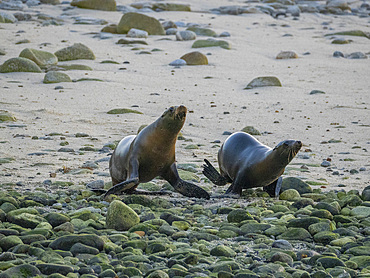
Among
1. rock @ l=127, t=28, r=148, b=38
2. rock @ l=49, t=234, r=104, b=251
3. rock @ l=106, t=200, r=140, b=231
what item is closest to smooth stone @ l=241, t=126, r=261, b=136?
rock @ l=106, t=200, r=140, b=231

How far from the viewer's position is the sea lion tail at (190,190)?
5305 mm

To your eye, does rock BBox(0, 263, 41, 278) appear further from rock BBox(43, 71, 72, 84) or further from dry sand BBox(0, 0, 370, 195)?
rock BBox(43, 71, 72, 84)

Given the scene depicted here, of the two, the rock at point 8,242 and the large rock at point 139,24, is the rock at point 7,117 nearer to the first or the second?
the rock at point 8,242

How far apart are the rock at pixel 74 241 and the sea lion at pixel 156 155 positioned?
136 centimetres

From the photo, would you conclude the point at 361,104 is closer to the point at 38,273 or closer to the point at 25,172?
the point at 25,172

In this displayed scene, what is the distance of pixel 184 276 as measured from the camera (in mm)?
3221

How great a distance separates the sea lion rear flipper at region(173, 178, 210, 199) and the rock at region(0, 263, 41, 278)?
237 cm

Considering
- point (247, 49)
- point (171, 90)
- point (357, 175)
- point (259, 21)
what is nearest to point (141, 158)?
point (357, 175)

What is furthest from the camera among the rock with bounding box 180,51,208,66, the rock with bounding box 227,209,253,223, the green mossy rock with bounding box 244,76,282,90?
the rock with bounding box 180,51,208,66

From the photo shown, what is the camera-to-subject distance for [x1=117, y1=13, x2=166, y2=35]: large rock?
15.8m

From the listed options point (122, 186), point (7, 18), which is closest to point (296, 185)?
point (122, 186)

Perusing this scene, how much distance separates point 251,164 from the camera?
561 centimetres

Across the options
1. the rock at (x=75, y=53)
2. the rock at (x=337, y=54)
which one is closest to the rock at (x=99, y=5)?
the rock at (x=75, y=53)

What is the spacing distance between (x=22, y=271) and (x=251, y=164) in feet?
9.71
